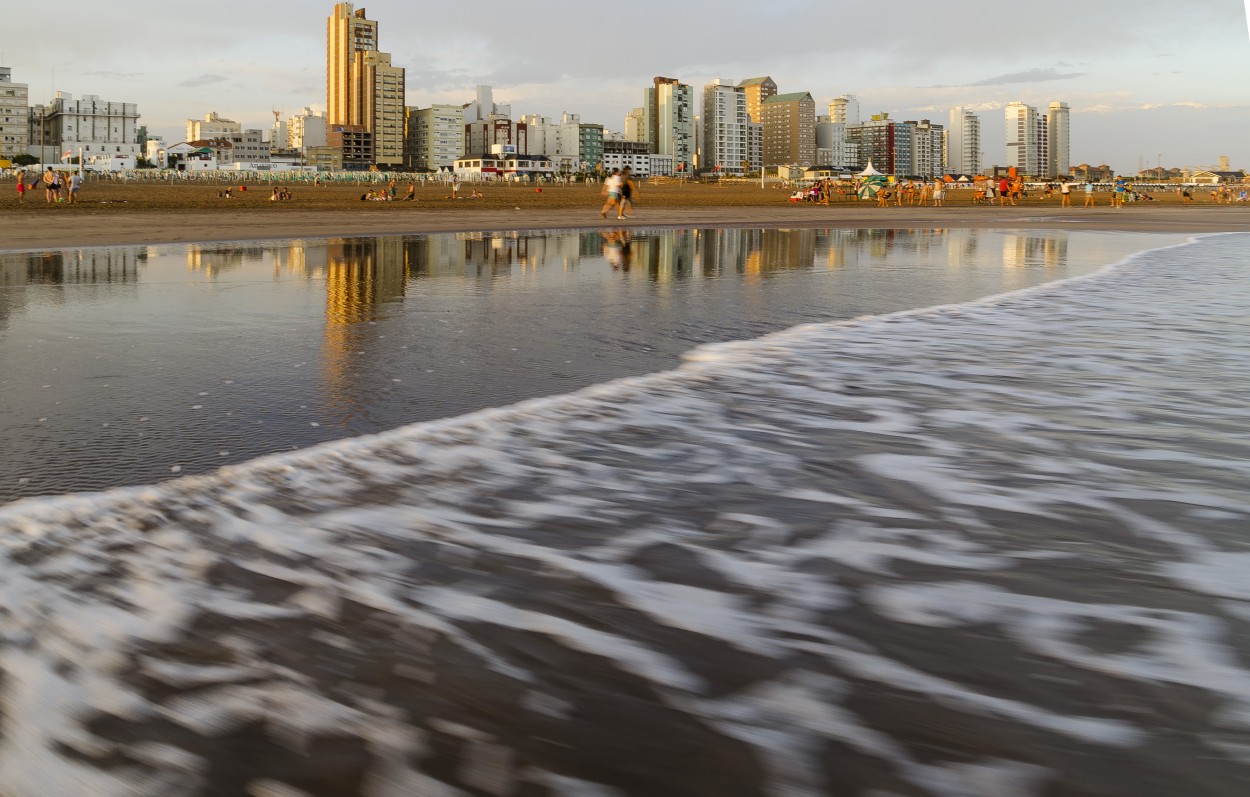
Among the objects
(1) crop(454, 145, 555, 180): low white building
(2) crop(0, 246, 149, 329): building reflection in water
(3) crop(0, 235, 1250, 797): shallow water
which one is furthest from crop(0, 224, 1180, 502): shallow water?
(1) crop(454, 145, 555, 180): low white building

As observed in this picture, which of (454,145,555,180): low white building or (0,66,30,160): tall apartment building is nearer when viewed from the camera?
(454,145,555,180): low white building

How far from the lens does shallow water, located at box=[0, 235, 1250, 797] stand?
1.82m

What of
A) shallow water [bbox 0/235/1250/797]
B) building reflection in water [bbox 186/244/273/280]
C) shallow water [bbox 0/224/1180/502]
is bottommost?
shallow water [bbox 0/235/1250/797]

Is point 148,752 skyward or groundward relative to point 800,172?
groundward

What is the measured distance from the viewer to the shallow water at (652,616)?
5.96 feet

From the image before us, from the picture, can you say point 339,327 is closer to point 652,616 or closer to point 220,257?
point 652,616

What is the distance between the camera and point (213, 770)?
5.79ft

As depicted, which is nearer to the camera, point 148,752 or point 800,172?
point 148,752

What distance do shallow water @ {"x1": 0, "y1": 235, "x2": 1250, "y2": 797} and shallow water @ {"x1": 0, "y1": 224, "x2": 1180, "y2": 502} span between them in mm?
596

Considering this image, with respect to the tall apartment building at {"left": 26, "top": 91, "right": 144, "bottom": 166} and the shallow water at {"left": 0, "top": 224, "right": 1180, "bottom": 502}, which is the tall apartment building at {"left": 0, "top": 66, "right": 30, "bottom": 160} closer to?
the tall apartment building at {"left": 26, "top": 91, "right": 144, "bottom": 166}

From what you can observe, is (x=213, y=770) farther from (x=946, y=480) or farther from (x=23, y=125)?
(x=23, y=125)

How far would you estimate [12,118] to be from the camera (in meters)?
172

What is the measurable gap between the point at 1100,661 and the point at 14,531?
296cm

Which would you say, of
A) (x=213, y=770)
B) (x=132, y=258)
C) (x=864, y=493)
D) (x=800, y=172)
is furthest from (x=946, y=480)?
(x=800, y=172)
